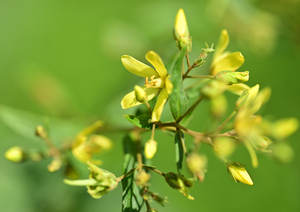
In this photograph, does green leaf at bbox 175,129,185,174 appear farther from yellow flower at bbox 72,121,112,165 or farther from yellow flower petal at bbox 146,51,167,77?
yellow flower at bbox 72,121,112,165

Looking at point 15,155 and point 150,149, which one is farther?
point 15,155

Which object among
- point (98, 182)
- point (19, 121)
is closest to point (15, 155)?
point (19, 121)

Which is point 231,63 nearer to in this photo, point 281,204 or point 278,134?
point 278,134

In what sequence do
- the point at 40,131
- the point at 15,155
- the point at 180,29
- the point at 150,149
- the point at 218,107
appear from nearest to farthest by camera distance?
the point at 218,107 → the point at 150,149 → the point at 180,29 → the point at 40,131 → the point at 15,155

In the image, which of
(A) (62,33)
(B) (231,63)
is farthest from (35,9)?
(B) (231,63)

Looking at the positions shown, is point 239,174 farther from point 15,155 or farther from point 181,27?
point 15,155

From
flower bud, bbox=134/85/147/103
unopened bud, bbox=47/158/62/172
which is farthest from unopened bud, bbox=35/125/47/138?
flower bud, bbox=134/85/147/103

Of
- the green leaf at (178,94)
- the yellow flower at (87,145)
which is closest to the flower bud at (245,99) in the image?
the green leaf at (178,94)
